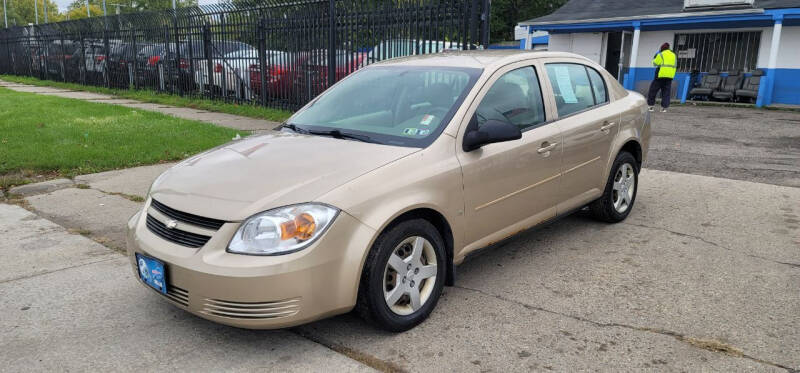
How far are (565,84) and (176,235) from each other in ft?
10.3

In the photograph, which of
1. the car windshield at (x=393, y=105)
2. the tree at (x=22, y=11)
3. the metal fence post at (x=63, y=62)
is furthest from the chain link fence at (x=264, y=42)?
the tree at (x=22, y=11)

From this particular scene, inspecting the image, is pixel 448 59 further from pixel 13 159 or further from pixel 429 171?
pixel 13 159

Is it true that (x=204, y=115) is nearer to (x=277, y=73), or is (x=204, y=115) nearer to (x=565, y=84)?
(x=277, y=73)

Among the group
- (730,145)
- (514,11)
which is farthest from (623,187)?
(514,11)

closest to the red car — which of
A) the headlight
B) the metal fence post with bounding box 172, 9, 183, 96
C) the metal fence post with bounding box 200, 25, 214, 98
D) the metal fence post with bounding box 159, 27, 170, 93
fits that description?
the metal fence post with bounding box 200, 25, 214, 98

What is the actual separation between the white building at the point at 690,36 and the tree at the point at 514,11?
91.7ft

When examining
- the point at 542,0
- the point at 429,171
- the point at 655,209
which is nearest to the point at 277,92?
the point at 655,209

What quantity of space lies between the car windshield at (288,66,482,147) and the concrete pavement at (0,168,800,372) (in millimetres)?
964

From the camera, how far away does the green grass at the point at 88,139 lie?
24.2ft

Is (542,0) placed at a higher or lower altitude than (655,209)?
higher

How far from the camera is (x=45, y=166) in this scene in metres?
7.30

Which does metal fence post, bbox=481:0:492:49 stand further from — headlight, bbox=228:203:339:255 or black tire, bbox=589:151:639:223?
headlight, bbox=228:203:339:255

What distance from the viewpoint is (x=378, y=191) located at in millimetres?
3141

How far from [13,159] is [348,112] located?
18.2 ft
